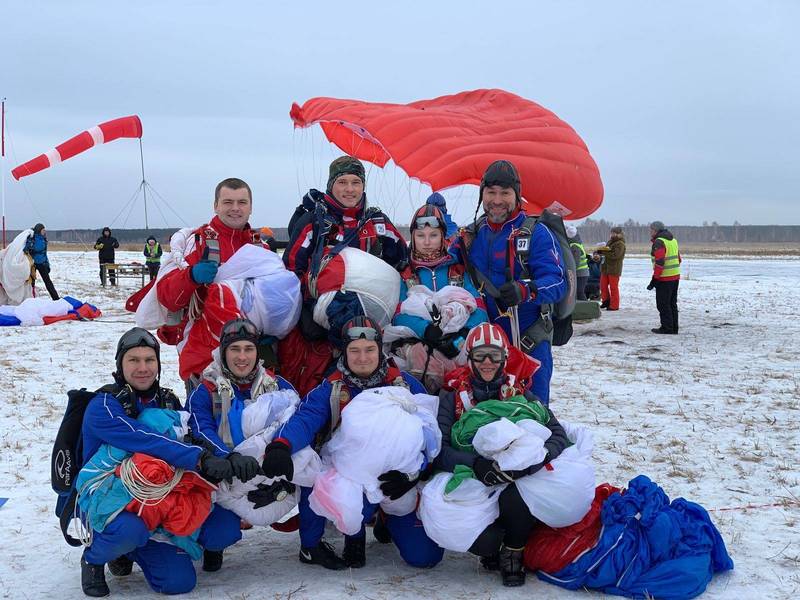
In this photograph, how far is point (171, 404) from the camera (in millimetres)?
2951

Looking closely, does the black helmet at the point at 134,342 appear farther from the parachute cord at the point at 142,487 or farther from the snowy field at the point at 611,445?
the snowy field at the point at 611,445

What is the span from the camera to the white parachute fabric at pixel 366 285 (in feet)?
10.3

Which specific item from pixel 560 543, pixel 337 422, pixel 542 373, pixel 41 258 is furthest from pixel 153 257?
pixel 560 543

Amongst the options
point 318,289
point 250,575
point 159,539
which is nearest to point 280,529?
point 250,575

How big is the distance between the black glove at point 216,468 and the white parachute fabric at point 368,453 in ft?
1.13

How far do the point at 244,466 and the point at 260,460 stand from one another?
0.47 ft

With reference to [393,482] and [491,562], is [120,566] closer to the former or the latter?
[393,482]

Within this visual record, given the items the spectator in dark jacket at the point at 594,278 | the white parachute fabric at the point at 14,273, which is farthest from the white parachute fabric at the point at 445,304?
the spectator in dark jacket at the point at 594,278

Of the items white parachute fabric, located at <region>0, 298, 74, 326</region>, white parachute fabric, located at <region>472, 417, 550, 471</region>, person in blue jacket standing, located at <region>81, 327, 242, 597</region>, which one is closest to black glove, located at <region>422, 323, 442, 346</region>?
white parachute fabric, located at <region>472, 417, 550, 471</region>

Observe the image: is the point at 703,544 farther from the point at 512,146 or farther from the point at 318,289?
the point at 512,146

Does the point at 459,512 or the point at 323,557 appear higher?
the point at 459,512

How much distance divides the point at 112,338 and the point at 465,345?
7.26 m

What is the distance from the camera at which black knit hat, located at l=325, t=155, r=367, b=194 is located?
129 inches

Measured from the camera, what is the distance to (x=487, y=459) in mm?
2789
